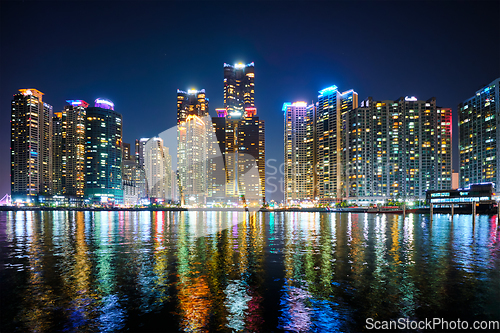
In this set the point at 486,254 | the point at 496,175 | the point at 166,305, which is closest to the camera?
the point at 166,305

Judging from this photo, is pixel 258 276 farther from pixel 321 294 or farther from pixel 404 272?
pixel 404 272

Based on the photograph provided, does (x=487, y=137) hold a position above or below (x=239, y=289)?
above

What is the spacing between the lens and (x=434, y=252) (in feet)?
112

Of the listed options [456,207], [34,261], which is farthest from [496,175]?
[34,261]

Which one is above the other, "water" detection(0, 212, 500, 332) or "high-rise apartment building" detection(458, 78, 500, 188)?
"high-rise apartment building" detection(458, 78, 500, 188)

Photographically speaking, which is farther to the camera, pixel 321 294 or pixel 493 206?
pixel 493 206

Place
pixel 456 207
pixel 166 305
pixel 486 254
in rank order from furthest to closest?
pixel 456 207, pixel 486 254, pixel 166 305

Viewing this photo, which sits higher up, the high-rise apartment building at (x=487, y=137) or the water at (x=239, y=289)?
the high-rise apartment building at (x=487, y=137)

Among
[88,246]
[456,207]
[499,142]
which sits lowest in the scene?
[456,207]

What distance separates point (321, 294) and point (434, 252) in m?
22.3

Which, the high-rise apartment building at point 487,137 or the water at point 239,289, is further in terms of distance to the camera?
the high-rise apartment building at point 487,137

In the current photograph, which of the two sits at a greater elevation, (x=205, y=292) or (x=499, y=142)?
(x=499, y=142)

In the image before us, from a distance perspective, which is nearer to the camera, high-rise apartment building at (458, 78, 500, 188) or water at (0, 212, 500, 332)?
water at (0, 212, 500, 332)

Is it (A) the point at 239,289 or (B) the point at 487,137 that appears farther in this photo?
(B) the point at 487,137
